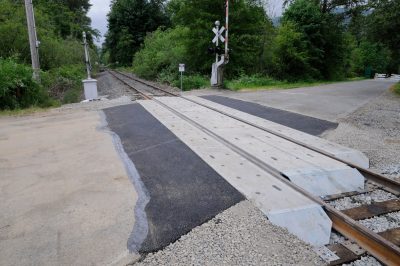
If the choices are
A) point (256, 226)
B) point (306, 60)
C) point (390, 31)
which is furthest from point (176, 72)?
point (256, 226)

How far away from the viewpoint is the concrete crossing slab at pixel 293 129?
5.38m

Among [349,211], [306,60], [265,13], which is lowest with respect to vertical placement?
[349,211]

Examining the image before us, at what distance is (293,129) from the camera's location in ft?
24.5

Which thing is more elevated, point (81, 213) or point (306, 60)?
point (306, 60)

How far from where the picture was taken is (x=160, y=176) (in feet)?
15.3

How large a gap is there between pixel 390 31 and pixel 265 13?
924cm

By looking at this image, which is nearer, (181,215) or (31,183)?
(181,215)

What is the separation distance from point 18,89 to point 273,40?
17.4m

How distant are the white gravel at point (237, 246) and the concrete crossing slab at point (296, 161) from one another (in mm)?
1274

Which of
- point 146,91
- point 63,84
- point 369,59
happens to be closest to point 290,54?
point 146,91

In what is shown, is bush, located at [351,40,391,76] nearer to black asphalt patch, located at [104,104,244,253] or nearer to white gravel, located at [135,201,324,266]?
black asphalt patch, located at [104,104,244,253]

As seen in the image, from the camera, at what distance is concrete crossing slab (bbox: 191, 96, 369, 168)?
538 cm

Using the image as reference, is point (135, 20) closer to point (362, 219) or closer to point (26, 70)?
point (26, 70)

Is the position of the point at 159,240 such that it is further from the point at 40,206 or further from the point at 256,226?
the point at 40,206
